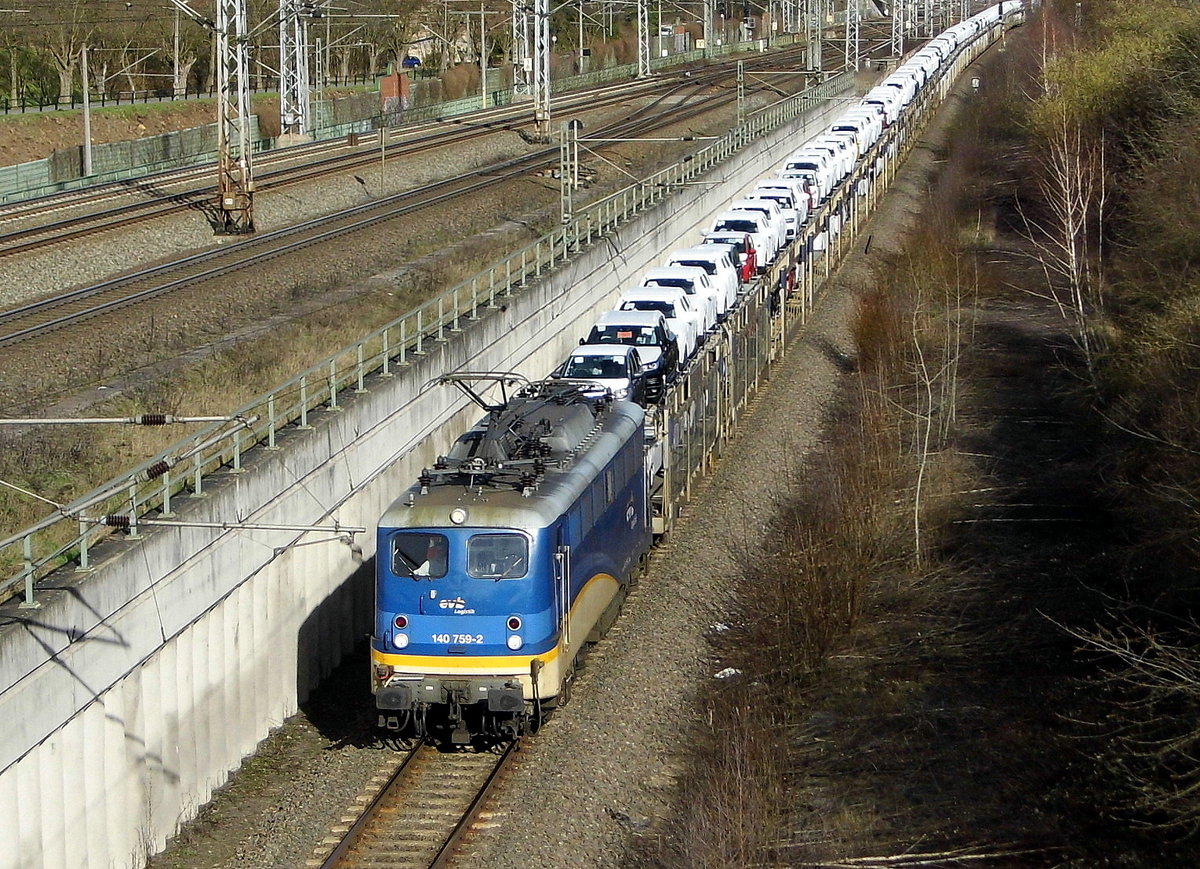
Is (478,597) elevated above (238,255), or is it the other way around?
(238,255)

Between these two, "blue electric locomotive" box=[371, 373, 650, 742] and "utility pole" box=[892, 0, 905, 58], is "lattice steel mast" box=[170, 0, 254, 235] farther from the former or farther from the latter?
"utility pole" box=[892, 0, 905, 58]

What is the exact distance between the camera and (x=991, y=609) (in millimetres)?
20531

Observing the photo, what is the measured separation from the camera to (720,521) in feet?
78.8

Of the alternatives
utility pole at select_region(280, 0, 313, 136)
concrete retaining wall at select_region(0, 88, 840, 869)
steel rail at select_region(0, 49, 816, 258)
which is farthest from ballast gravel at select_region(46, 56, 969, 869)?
utility pole at select_region(280, 0, 313, 136)

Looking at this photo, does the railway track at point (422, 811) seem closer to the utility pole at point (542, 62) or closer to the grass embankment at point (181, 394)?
the grass embankment at point (181, 394)

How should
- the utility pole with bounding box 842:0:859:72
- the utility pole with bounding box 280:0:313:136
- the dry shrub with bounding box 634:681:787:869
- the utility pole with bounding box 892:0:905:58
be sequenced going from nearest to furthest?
the dry shrub with bounding box 634:681:787:869, the utility pole with bounding box 280:0:313:136, the utility pole with bounding box 842:0:859:72, the utility pole with bounding box 892:0:905:58

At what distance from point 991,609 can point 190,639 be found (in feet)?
33.7

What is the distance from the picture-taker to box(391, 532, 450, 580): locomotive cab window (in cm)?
1528

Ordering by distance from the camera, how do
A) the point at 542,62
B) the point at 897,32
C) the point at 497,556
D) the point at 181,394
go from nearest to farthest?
the point at 497,556 < the point at 181,394 < the point at 542,62 < the point at 897,32

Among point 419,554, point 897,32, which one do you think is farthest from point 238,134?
point 897,32

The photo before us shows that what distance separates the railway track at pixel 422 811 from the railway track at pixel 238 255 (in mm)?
12079

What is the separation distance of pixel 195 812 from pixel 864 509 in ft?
34.5

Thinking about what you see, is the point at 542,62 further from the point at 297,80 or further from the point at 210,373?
the point at 210,373

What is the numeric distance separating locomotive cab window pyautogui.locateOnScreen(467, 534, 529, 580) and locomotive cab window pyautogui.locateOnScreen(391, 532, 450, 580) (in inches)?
10.6
